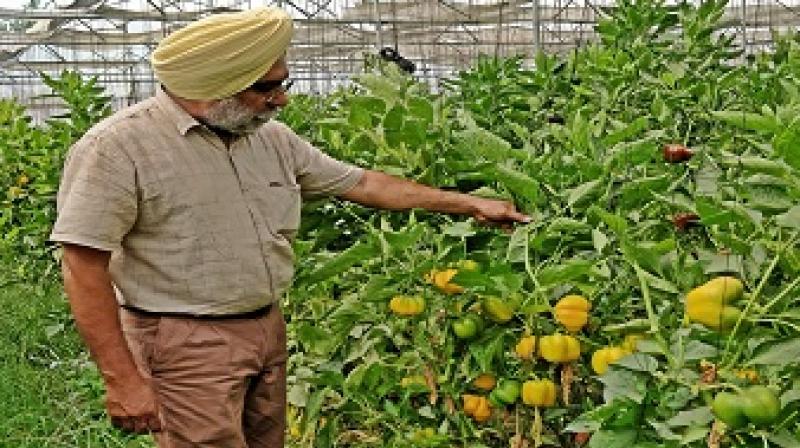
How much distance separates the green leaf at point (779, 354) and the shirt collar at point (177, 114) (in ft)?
4.69

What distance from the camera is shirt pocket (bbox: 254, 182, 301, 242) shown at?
2723 millimetres

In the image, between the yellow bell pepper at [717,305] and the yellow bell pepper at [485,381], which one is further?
the yellow bell pepper at [485,381]

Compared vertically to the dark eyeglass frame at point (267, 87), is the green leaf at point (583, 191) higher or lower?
lower

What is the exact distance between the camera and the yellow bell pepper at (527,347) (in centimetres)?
210

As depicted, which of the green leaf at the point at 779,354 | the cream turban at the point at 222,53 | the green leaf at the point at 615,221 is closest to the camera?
the green leaf at the point at 779,354

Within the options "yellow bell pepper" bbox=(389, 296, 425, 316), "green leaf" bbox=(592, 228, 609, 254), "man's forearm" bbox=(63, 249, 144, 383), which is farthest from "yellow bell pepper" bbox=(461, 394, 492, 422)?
"man's forearm" bbox=(63, 249, 144, 383)

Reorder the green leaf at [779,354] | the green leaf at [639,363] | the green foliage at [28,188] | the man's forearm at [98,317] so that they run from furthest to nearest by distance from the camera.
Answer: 1. the green foliage at [28,188]
2. the man's forearm at [98,317]
3. the green leaf at [639,363]
4. the green leaf at [779,354]

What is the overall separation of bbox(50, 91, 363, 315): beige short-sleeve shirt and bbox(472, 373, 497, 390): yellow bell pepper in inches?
23.3

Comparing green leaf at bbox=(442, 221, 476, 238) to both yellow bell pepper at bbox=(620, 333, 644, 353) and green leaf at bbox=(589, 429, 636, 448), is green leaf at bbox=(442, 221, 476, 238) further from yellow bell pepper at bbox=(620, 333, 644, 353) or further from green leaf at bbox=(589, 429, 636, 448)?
green leaf at bbox=(589, 429, 636, 448)

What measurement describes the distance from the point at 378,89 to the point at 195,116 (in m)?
0.39

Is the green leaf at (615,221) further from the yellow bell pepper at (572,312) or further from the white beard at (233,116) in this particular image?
the white beard at (233,116)

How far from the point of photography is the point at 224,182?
264 centimetres

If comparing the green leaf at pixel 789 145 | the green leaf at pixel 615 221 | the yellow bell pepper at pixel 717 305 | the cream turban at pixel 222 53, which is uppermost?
the cream turban at pixel 222 53

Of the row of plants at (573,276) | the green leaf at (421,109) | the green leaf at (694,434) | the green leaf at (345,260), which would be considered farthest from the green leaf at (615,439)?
the green leaf at (421,109)
